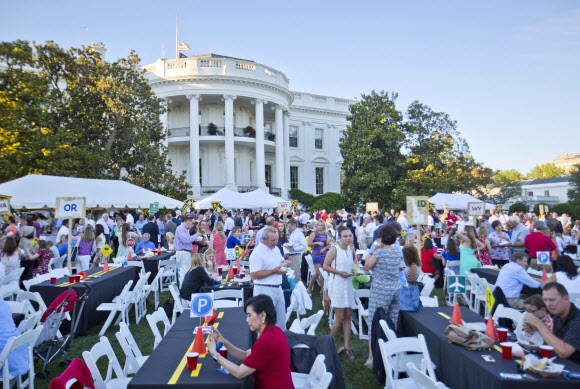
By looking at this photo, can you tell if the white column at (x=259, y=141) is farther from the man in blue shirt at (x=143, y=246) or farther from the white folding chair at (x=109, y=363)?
the white folding chair at (x=109, y=363)

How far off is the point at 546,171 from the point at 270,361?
420ft

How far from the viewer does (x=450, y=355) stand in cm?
429

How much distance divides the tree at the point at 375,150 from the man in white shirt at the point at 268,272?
2815 cm

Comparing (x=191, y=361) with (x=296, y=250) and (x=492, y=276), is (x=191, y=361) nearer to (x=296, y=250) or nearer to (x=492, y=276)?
(x=296, y=250)

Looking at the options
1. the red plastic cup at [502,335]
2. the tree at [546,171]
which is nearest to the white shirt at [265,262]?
the red plastic cup at [502,335]

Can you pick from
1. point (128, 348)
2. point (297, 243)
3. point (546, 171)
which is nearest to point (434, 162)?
point (297, 243)

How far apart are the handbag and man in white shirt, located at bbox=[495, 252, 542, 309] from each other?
79.0 inches

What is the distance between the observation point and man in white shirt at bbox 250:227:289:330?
598 centimetres

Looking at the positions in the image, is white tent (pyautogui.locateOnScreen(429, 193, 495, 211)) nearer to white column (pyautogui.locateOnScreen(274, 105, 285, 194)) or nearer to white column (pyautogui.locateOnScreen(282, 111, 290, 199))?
white column (pyautogui.locateOnScreen(274, 105, 285, 194))

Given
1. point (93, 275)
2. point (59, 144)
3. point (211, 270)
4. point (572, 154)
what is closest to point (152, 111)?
point (59, 144)

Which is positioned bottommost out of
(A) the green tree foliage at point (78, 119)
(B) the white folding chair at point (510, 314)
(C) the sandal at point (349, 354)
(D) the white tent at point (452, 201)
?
(C) the sandal at point (349, 354)

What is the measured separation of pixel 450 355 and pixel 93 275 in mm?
7922

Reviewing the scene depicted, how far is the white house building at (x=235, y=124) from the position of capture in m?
33.9

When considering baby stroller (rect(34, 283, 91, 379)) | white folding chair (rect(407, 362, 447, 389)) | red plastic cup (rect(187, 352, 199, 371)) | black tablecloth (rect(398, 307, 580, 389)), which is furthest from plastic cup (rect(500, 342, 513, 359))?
baby stroller (rect(34, 283, 91, 379))
